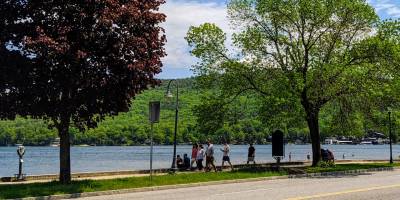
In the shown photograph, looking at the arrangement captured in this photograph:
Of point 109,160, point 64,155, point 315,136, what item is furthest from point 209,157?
point 109,160

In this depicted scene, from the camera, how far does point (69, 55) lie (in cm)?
2016

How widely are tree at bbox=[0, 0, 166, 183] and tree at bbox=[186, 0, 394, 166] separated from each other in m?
14.2

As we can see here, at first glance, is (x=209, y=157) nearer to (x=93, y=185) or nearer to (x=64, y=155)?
(x=64, y=155)

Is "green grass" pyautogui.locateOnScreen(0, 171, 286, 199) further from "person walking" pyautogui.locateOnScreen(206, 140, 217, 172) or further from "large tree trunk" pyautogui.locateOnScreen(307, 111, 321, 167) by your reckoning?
"large tree trunk" pyautogui.locateOnScreen(307, 111, 321, 167)

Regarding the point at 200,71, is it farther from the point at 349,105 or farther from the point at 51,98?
the point at 51,98

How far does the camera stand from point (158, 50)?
76.5 ft

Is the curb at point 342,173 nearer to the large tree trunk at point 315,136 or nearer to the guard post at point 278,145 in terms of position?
the guard post at point 278,145

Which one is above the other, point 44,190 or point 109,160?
point 44,190

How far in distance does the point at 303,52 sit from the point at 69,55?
21175mm

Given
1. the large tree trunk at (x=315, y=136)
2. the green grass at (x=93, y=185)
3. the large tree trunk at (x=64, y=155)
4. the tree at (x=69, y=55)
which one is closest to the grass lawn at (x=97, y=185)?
the green grass at (x=93, y=185)

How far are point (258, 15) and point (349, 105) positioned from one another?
808 centimetres

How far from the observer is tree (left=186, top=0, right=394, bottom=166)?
114 ft

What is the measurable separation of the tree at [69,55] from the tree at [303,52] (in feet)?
46.5

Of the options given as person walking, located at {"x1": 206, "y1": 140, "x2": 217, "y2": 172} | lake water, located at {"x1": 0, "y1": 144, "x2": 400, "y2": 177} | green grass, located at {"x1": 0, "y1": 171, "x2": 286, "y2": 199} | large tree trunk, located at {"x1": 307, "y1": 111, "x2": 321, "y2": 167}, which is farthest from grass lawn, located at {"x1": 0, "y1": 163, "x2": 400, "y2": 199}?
lake water, located at {"x1": 0, "y1": 144, "x2": 400, "y2": 177}
